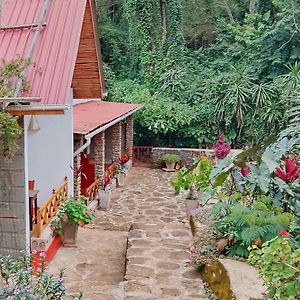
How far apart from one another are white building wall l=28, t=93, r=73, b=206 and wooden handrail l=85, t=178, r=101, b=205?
2933mm

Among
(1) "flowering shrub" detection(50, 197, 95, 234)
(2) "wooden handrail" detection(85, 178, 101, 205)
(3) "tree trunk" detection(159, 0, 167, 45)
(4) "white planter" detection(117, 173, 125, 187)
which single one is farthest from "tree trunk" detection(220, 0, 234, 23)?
(1) "flowering shrub" detection(50, 197, 95, 234)

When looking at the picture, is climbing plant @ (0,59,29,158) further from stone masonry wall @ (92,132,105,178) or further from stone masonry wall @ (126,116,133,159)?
stone masonry wall @ (126,116,133,159)

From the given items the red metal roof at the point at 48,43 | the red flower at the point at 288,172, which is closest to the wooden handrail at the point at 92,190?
the red metal roof at the point at 48,43

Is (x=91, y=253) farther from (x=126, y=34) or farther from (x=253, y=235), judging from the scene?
(x=126, y=34)

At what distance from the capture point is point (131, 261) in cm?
660

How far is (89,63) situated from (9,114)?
3878 millimetres

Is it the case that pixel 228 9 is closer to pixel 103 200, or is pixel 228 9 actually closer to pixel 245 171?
pixel 103 200

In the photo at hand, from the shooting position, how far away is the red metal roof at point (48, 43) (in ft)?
18.8

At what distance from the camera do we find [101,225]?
1051 cm

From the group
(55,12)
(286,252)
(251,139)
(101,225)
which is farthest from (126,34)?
(286,252)

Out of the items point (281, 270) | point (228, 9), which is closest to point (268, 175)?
point (281, 270)

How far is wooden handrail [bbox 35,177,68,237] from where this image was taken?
6779mm

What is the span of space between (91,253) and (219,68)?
17739mm

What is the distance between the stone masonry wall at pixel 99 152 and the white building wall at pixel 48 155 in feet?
13.1
